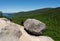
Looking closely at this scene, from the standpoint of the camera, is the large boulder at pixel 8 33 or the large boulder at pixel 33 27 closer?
the large boulder at pixel 8 33

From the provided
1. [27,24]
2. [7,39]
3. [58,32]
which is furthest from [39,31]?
[58,32]

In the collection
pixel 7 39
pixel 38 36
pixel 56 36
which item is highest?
pixel 7 39

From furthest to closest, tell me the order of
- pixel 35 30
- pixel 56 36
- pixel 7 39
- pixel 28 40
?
pixel 56 36
pixel 35 30
pixel 28 40
pixel 7 39

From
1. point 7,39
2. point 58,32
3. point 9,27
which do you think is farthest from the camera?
point 58,32

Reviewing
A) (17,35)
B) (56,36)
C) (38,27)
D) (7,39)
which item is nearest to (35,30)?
(38,27)

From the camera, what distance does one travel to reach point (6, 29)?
9531 mm

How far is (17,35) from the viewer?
1005 centimetres

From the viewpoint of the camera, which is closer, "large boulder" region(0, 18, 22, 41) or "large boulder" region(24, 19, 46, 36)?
"large boulder" region(0, 18, 22, 41)

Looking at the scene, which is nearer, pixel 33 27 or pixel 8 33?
pixel 8 33

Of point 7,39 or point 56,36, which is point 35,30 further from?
point 56,36

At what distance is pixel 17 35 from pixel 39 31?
359cm

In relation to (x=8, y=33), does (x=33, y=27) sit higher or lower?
lower

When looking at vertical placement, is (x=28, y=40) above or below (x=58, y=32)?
above

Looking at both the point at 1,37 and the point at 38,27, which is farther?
the point at 38,27
